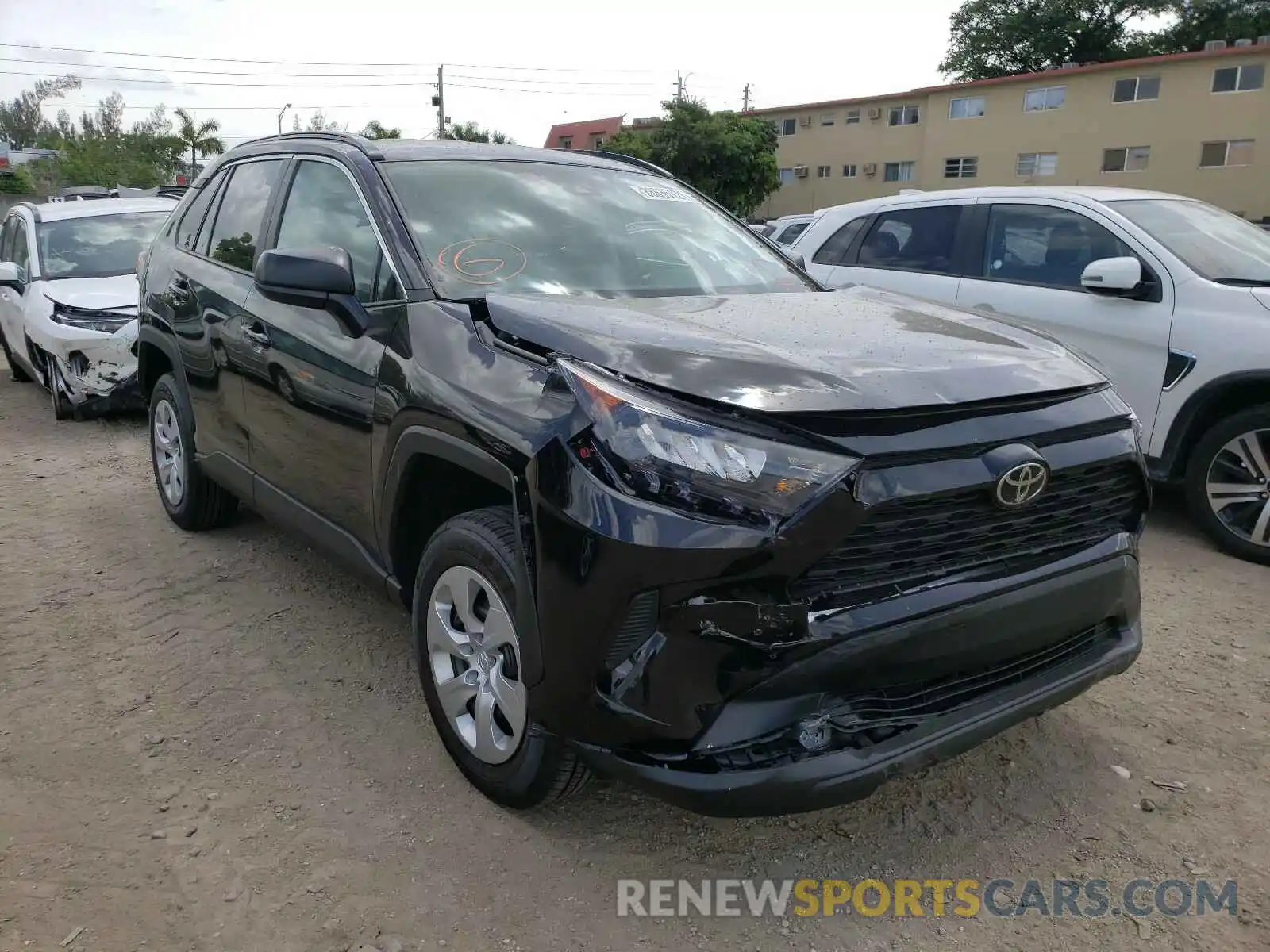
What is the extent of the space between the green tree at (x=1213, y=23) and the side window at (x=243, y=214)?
5200cm

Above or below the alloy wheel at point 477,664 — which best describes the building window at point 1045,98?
above

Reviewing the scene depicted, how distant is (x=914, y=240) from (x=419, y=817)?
16.0ft

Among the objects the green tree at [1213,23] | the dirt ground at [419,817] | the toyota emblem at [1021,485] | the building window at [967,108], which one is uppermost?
the green tree at [1213,23]

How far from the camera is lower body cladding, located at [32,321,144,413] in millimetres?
7238

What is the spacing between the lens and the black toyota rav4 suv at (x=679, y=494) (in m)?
2.08

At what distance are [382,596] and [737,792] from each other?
1528mm

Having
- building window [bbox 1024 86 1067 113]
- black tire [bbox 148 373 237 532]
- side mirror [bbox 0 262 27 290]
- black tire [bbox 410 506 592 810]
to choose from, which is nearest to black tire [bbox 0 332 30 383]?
side mirror [bbox 0 262 27 290]

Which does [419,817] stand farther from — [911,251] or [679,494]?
[911,251]

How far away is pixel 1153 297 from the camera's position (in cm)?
491

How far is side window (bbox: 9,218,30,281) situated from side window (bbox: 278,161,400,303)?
5.91 m

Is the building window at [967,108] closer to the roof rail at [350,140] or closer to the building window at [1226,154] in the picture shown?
the building window at [1226,154]

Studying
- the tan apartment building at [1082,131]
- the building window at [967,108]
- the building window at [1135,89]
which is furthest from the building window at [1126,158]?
the building window at [967,108]

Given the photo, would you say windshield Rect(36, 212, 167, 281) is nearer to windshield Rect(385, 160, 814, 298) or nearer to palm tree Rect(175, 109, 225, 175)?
windshield Rect(385, 160, 814, 298)

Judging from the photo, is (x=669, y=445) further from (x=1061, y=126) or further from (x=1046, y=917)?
(x=1061, y=126)
